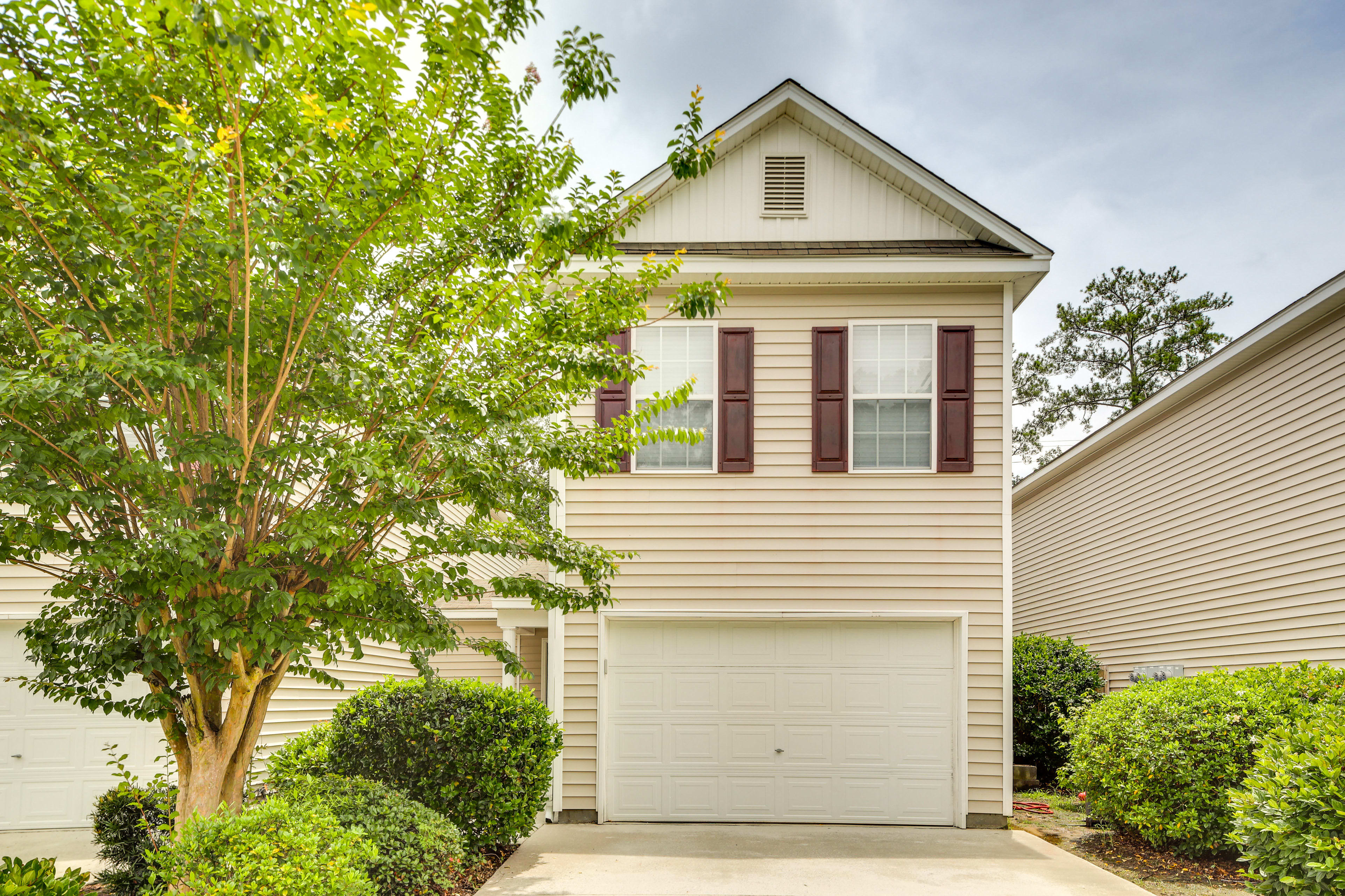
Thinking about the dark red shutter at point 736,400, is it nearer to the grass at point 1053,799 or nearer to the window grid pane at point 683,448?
the window grid pane at point 683,448

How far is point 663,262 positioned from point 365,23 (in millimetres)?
5564

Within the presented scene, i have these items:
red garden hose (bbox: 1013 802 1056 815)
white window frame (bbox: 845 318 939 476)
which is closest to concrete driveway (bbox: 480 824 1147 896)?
red garden hose (bbox: 1013 802 1056 815)

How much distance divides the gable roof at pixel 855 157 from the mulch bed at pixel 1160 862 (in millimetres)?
5840

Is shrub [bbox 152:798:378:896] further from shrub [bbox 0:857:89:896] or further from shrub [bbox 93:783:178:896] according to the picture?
shrub [bbox 93:783:178:896]

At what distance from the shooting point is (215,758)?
17.2ft

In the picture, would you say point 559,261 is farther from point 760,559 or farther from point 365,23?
point 760,559

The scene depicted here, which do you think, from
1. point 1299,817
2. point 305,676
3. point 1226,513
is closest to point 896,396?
point 1226,513

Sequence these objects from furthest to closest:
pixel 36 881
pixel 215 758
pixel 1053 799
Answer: pixel 1053 799 → pixel 215 758 → pixel 36 881

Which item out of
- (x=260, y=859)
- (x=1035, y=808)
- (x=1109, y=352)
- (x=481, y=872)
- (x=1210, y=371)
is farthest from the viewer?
(x=1109, y=352)

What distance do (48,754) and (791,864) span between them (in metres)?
7.02

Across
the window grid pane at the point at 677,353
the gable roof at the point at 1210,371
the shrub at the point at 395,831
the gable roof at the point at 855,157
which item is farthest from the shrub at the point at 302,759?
the gable roof at the point at 1210,371

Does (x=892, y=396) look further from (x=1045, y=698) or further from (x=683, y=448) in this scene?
(x=1045, y=698)

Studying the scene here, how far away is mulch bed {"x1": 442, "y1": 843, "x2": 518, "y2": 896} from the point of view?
6.31 metres

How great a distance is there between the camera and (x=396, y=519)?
16.7ft
